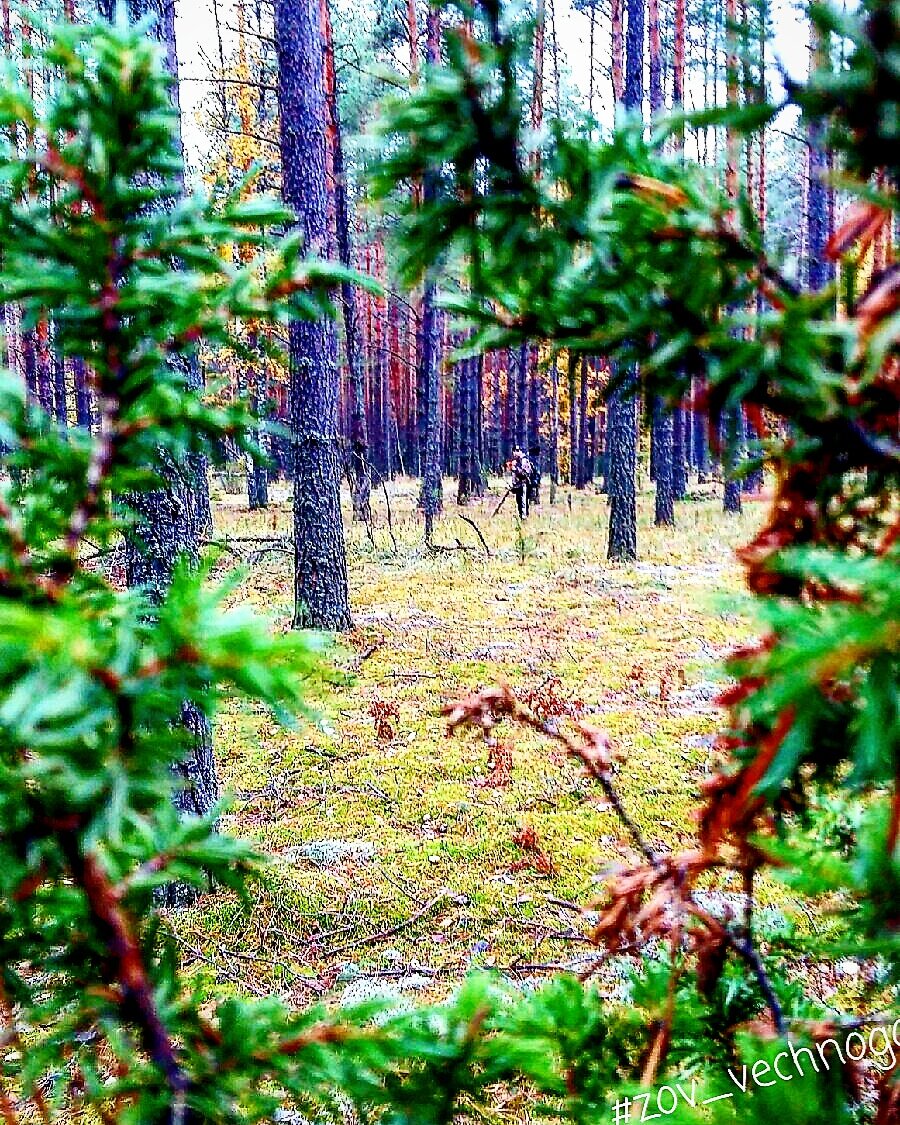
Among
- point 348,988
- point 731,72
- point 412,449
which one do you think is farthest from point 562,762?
point 412,449

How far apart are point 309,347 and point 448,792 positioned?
172 inches

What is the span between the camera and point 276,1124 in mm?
992

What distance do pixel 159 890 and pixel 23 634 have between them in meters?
3.86

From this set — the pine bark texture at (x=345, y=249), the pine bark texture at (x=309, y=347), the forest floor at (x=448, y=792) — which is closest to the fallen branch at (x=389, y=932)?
the forest floor at (x=448, y=792)

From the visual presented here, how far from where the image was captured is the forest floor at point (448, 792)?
350cm

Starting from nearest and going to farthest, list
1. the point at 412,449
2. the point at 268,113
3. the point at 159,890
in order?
the point at 159,890 → the point at 268,113 → the point at 412,449

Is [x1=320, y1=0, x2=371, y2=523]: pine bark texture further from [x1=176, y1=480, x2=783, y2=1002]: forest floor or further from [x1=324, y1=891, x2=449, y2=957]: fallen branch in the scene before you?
[x1=324, y1=891, x2=449, y2=957]: fallen branch

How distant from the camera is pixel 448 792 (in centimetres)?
502

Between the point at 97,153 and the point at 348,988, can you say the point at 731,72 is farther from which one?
the point at 348,988

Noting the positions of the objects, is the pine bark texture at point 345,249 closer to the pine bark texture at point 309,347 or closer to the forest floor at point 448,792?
the pine bark texture at point 309,347

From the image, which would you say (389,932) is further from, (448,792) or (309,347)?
(309,347)

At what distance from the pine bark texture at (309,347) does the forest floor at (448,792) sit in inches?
40.0

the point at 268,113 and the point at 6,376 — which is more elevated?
the point at 268,113

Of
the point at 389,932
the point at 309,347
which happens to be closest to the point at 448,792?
the point at 389,932
